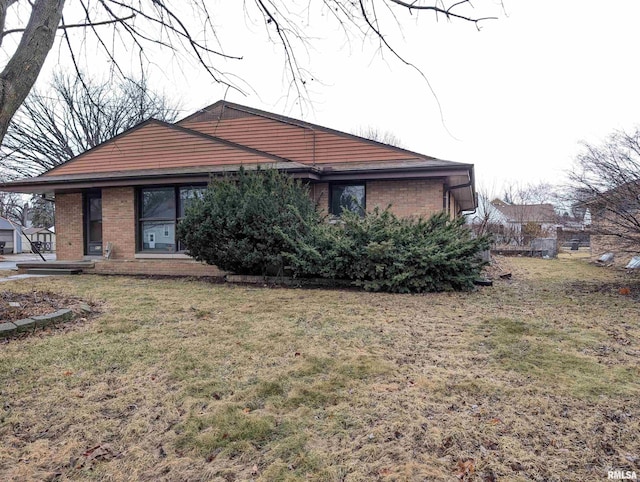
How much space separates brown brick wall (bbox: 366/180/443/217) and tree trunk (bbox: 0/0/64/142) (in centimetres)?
776

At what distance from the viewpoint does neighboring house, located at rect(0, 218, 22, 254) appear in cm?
2864

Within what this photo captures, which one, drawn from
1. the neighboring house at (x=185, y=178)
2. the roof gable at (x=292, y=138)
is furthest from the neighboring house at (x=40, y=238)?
the roof gable at (x=292, y=138)

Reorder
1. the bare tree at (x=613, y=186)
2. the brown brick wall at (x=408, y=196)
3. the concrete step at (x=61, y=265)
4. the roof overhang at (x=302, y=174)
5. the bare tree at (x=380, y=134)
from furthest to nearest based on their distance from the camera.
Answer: the bare tree at (x=380, y=134) → the concrete step at (x=61, y=265) → the brown brick wall at (x=408, y=196) → the roof overhang at (x=302, y=174) → the bare tree at (x=613, y=186)

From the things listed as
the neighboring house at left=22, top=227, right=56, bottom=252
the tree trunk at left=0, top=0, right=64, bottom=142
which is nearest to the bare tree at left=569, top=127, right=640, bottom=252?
the tree trunk at left=0, top=0, right=64, bottom=142

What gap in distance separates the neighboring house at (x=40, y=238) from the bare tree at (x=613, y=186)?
37.6 meters

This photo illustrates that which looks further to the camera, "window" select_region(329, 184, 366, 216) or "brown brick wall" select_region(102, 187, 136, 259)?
"brown brick wall" select_region(102, 187, 136, 259)

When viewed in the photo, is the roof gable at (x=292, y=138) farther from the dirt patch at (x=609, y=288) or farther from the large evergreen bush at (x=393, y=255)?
the dirt patch at (x=609, y=288)

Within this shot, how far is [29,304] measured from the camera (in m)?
5.52

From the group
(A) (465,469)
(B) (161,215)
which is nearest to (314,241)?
(B) (161,215)

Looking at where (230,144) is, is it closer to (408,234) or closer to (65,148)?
(408,234)

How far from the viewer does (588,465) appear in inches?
80.9

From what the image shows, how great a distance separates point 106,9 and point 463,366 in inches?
243

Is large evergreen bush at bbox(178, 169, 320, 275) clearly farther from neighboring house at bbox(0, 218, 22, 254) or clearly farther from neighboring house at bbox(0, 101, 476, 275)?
neighboring house at bbox(0, 218, 22, 254)

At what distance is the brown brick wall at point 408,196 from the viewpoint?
10.4m
